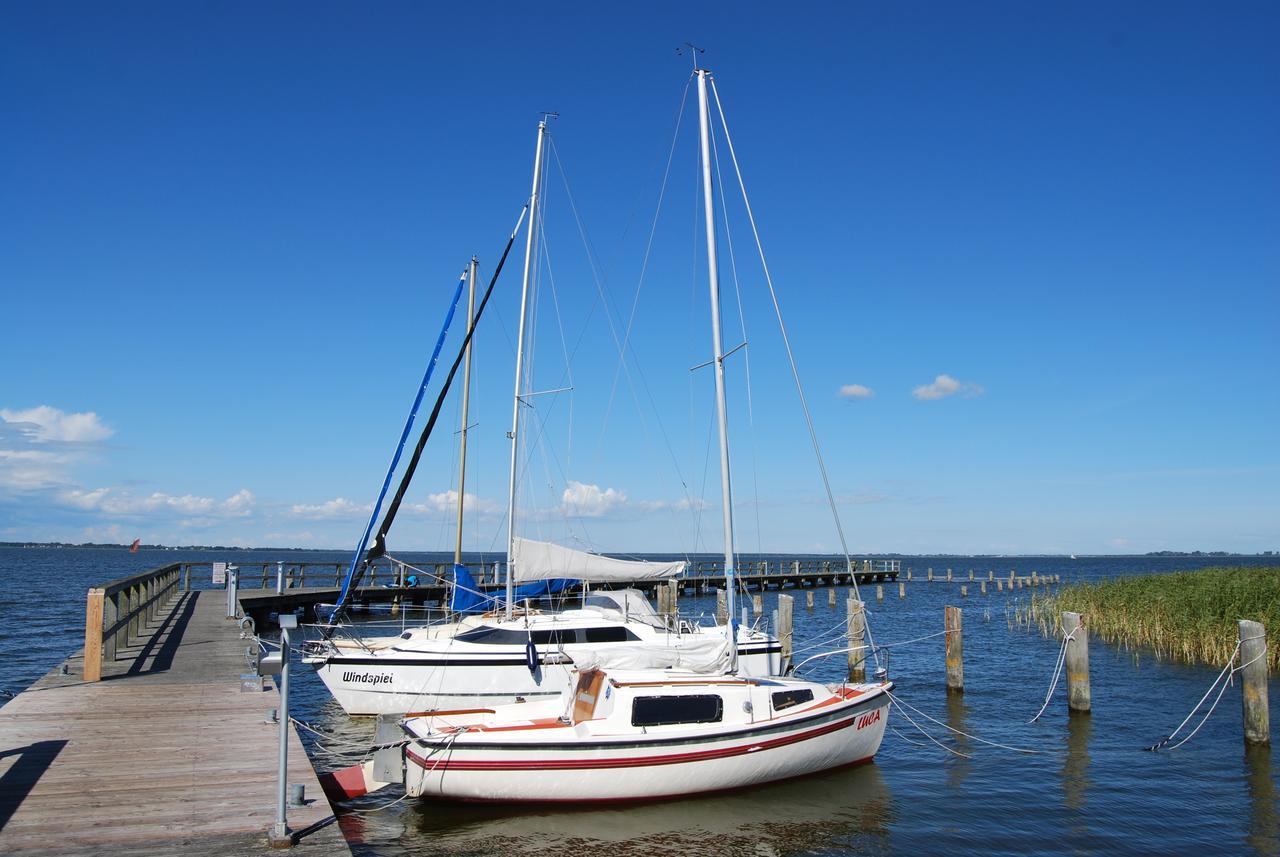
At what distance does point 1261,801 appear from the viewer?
46.8 feet

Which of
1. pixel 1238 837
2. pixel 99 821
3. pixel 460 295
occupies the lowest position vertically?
pixel 1238 837

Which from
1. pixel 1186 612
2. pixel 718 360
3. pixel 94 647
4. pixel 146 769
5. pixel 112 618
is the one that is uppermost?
pixel 718 360

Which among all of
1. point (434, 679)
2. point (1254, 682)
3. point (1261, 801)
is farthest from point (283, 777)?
point (1254, 682)

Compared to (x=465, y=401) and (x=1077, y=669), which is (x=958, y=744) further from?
(x=465, y=401)

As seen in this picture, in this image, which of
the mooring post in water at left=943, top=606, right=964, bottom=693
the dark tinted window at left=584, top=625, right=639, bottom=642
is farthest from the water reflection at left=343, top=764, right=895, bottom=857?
the mooring post in water at left=943, top=606, right=964, bottom=693

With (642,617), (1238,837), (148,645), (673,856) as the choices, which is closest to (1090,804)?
(1238,837)

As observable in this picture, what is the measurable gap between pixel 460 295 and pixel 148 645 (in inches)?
504

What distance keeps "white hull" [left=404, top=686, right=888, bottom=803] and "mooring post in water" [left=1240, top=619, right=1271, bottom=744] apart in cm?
887

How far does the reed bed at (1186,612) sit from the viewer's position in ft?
81.5

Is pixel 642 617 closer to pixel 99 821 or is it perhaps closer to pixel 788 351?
pixel 788 351

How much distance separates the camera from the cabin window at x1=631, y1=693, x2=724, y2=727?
520 inches

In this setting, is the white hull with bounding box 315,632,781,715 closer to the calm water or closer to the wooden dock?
the calm water

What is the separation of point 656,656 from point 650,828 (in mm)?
5707

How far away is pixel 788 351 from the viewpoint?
16.4m
